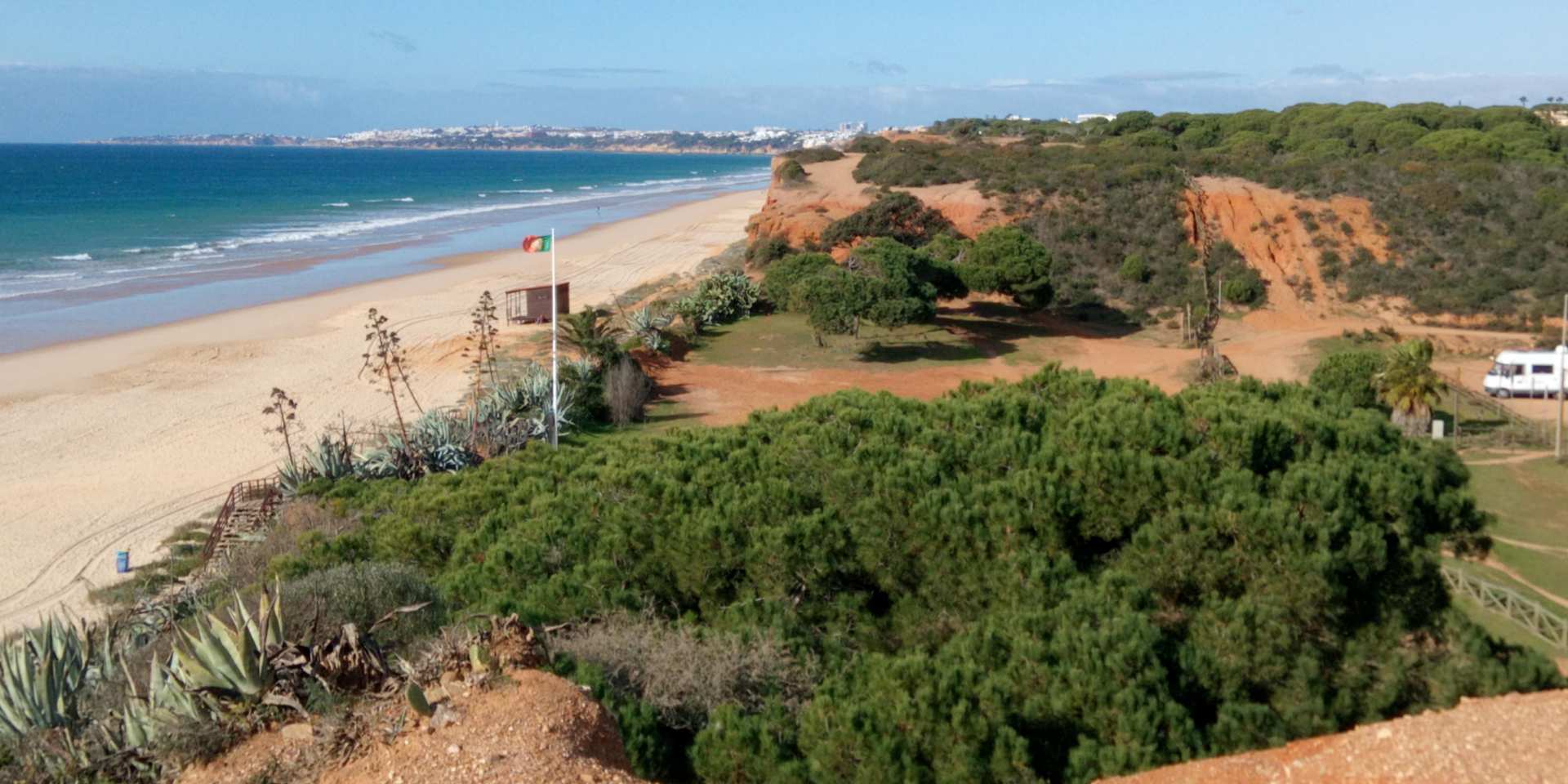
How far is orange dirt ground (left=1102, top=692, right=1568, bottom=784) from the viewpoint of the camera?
5.37 metres

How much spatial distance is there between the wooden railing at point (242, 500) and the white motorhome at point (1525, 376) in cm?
2031

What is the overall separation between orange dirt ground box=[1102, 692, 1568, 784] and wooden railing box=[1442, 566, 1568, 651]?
5374mm

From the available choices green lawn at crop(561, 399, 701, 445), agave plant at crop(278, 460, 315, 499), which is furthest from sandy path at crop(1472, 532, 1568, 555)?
agave plant at crop(278, 460, 315, 499)

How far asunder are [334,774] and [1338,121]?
58.5 meters

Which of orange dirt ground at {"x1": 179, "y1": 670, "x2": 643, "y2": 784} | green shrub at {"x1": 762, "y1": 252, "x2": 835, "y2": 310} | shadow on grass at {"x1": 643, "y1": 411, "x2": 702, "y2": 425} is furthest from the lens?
green shrub at {"x1": 762, "y1": 252, "x2": 835, "y2": 310}

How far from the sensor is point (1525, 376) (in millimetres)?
22000

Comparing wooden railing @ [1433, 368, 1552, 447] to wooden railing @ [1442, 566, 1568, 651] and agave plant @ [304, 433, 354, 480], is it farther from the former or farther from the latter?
agave plant @ [304, 433, 354, 480]

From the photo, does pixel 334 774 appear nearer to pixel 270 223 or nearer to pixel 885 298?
pixel 885 298

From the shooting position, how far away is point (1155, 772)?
5.84 m

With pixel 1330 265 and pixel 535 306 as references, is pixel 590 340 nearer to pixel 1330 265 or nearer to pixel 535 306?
pixel 535 306

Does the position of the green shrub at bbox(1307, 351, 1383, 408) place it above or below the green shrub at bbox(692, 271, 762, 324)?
below

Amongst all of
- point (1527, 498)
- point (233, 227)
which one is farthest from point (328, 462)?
point (233, 227)

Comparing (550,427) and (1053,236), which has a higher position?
(1053,236)

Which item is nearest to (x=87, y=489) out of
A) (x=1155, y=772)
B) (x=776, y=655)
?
(x=776, y=655)
